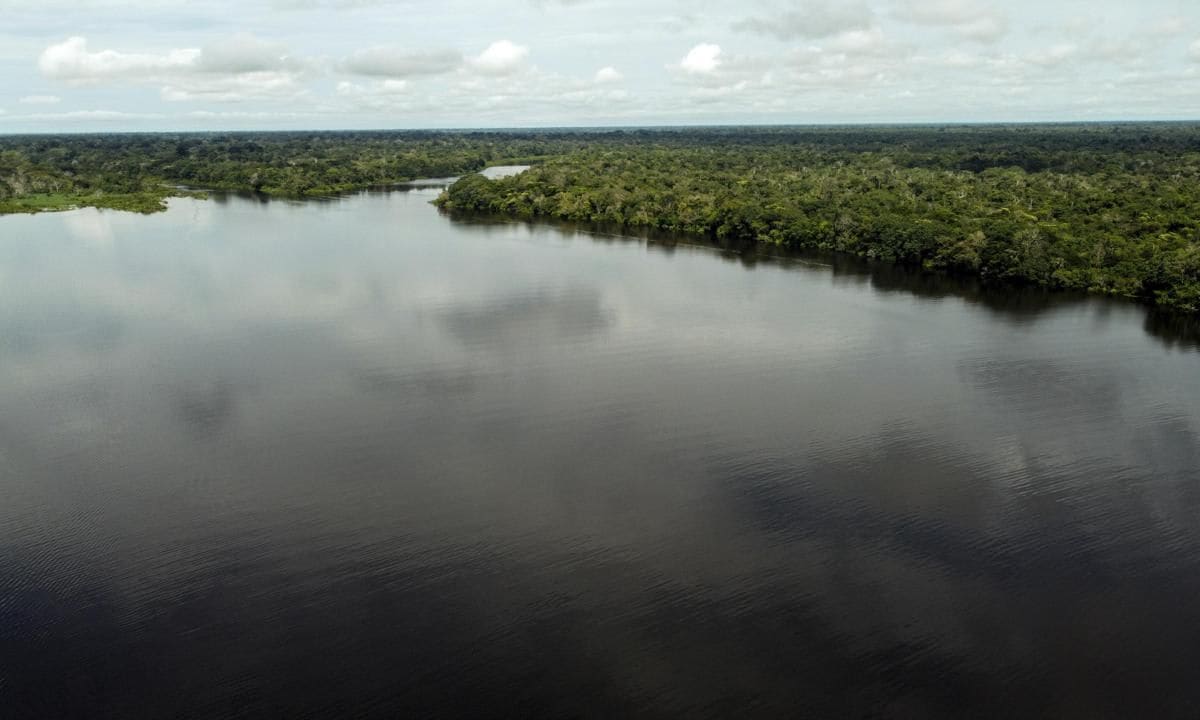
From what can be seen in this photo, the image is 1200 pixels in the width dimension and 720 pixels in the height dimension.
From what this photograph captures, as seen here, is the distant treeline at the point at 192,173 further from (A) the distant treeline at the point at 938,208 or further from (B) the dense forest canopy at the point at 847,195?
(A) the distant treeline at the point at 938,208

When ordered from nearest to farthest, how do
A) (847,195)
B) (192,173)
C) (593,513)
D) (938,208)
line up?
1. (593,513)
2. (938,208)
3. (847,195)
4. (192,173)

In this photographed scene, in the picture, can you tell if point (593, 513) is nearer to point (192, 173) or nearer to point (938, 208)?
point (938, 208)

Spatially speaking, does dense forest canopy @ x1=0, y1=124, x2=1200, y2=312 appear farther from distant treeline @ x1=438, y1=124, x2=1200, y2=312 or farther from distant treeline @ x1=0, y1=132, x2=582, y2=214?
distant treeline @ x1=0, y1=132, x2=582, y2=214

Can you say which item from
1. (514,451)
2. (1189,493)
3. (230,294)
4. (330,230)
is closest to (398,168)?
(330,230)

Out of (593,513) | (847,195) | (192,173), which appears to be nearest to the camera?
(593,513)

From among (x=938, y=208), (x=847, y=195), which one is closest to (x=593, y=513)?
(x=938, y=208)

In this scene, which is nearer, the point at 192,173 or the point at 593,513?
the point at 593,513
